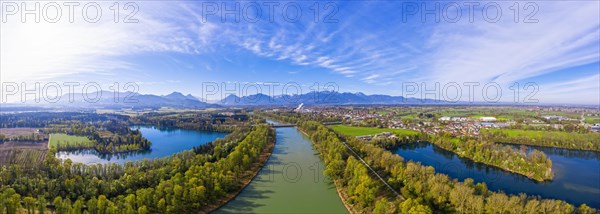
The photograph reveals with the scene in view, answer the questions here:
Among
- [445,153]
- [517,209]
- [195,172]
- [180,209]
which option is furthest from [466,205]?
[445,153]

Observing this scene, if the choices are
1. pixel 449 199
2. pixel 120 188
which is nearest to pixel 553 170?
pixel 449 199

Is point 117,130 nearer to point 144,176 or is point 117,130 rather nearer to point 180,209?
point 144,176

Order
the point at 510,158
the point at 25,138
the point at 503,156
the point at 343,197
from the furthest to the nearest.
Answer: the point at 25,138
the point at 503,156
the point at 510,158
the point at 343,197

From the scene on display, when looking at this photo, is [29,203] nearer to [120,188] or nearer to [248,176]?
[120,188]

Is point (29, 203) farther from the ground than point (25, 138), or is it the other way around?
point (25, 138)

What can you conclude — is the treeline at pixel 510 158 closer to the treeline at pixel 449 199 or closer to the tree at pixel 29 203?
the treeline at pixel 449 199

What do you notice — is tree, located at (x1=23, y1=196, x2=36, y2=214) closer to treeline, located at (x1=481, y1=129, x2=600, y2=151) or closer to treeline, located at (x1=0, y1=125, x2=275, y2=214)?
treeline, located at (x1=0, y1=125, x2=275, y2=214)

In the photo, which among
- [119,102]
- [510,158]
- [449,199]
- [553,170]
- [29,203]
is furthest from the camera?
[119,102]
